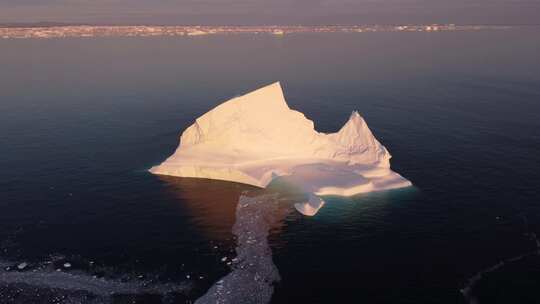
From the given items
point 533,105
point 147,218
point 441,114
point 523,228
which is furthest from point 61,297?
point 533,105

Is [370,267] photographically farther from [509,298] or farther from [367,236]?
[509,298]

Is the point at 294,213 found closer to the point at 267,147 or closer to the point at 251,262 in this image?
the point at 251,262

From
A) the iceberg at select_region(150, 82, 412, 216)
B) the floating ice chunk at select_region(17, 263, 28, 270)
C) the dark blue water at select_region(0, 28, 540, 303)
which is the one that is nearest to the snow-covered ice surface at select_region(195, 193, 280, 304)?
the dark blue water at select_region(0, 28, 540, 303)

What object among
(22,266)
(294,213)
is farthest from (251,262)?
(22,266)

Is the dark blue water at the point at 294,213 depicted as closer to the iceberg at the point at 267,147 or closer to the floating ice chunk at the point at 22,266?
the floating ice chunk at the point at 22,266

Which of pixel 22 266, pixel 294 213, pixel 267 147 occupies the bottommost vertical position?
pixel 22 266
